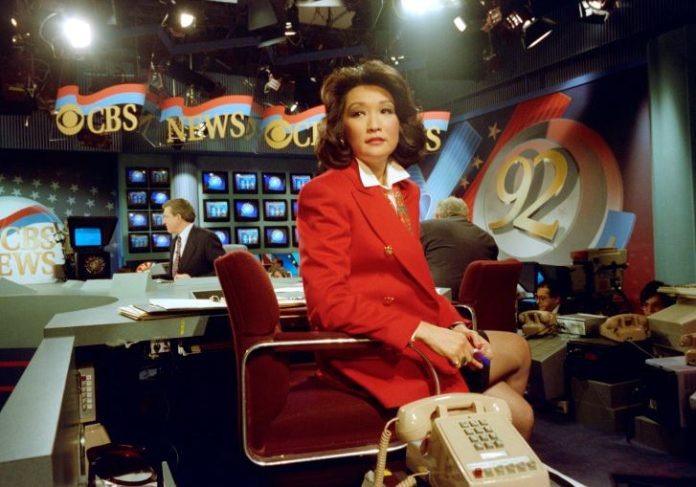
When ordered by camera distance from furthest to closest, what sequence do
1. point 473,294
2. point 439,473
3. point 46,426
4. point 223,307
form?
point 473,294, point 223,307, point 439,473, point 46,426

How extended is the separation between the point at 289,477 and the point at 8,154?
834 cm

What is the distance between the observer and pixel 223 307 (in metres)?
1.86

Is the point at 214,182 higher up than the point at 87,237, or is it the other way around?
the point at 214,182

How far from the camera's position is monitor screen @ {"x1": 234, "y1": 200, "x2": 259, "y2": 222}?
9.09 m

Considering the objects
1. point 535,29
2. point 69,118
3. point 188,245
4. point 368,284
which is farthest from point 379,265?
point 535,29

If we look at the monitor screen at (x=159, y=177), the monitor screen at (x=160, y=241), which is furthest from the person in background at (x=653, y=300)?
the monitor screen at (x=159, y=177)

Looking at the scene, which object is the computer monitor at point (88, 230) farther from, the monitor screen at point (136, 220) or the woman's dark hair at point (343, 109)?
the monitor screen at point (136, 220)

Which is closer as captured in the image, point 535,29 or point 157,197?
point 535,29

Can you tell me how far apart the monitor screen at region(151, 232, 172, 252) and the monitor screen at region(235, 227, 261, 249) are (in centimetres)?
115

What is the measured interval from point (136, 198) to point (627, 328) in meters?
7.36

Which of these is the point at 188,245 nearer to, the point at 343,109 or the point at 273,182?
the point at 343,109

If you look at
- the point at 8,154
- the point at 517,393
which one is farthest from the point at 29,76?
the point at 517,393

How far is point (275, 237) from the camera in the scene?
30.6ft

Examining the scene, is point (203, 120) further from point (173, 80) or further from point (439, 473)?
point (439, 473)
